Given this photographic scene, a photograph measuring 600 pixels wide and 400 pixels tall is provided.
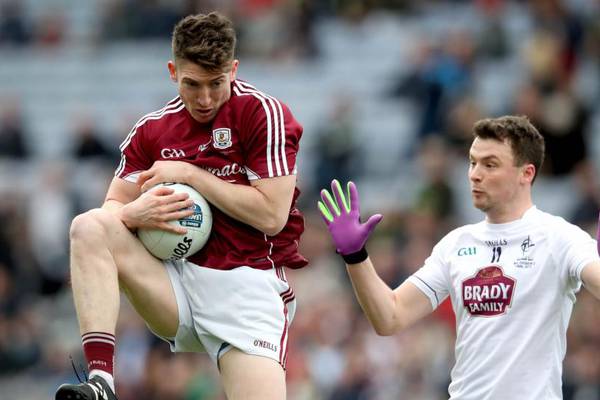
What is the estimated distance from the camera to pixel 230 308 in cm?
662

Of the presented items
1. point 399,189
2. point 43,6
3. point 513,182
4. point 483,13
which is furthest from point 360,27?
point 513,182

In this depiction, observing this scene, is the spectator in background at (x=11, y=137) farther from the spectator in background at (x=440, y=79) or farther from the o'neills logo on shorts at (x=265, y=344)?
the o'neills logo on shorts at (x=265, y=344)

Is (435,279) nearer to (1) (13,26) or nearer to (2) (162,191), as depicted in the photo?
(2) (162,191)

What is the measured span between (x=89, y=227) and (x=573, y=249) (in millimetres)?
2382

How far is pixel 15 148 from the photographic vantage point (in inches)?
707

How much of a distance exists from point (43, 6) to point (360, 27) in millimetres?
6336

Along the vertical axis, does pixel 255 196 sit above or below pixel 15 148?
above

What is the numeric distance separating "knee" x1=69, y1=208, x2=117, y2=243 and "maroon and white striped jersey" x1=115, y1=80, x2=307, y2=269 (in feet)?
1.53

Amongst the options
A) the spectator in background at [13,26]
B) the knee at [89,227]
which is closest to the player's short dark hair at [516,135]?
the knee at [89,227]

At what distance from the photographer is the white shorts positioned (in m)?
6.60

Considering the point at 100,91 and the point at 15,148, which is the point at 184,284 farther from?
the point at 100,91

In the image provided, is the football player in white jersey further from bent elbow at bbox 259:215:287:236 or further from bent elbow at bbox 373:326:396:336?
bent elbow at bbox 259:215:287:236

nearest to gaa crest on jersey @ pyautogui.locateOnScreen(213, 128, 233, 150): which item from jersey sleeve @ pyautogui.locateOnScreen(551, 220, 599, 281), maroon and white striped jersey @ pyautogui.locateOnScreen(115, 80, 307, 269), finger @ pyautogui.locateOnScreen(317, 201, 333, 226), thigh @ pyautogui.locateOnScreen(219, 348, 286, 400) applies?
maroon and white striped jersey @ pyautogui.locateOnScreen(115, 80, 307, 269)

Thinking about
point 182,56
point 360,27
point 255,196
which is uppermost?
point 182,56
